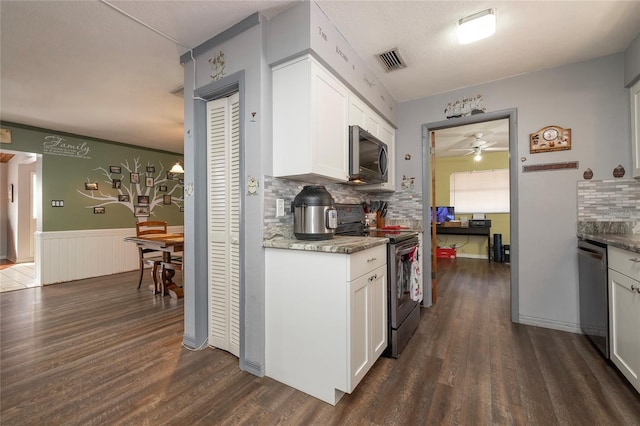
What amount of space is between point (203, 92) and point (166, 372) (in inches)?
82.8

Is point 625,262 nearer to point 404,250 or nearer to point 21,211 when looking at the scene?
point 404,250

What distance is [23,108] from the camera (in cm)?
356

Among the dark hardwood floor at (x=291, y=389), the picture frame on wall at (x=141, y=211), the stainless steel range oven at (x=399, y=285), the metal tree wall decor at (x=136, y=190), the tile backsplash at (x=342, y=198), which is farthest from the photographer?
the picture frame on wall at (x=141, y=211)

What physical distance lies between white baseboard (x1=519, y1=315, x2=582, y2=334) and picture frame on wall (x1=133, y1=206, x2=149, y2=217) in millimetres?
6376

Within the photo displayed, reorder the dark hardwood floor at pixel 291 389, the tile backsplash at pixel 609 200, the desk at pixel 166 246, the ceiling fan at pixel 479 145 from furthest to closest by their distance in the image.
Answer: the ceiling fan at pixel 479 145, the desk at pixel 166 246, the tile backsplash at pixel 609 200, the dark hardwood floor at pixel 291 389

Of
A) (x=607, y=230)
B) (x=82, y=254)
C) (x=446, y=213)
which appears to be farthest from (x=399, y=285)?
(x=82, y=254)

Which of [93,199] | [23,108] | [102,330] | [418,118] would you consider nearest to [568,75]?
[418,118]

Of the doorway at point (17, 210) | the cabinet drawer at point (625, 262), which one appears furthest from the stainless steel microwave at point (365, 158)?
the doorway at point (17, 210)

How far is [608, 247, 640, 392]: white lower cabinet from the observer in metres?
1.59

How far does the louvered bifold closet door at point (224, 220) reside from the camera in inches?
85.4

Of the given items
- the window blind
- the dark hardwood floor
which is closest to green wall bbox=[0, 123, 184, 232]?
the dark hardwood floor

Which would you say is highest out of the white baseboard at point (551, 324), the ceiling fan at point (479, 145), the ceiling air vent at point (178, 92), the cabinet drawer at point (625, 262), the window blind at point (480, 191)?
the ceiling air vent at point (178, 92)

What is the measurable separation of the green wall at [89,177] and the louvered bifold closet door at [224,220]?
4.03 meters

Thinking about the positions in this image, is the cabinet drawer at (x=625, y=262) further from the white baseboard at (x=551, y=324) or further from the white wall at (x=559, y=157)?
the white baseboard at (x=551, y=324)
